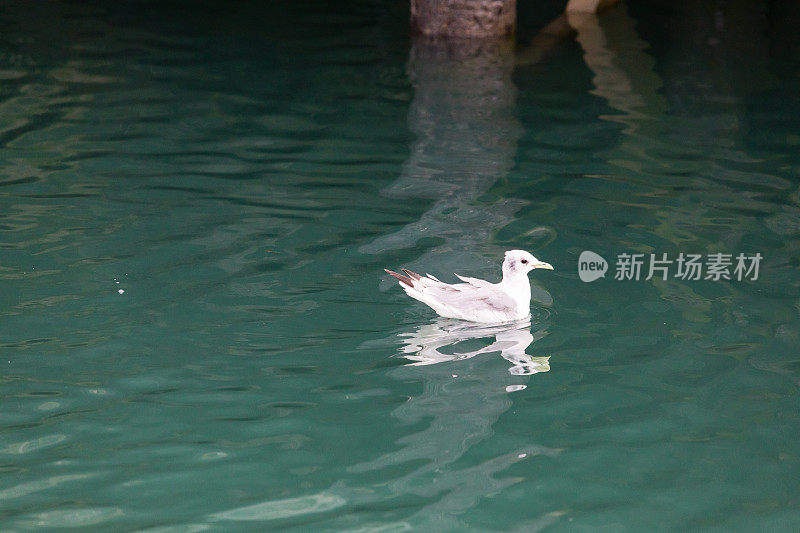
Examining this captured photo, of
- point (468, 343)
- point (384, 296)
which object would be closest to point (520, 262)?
point (468, 343)

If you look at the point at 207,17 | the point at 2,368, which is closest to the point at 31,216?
the point at 2,368

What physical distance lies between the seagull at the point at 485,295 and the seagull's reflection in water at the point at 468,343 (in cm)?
8

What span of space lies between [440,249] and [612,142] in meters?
3.76

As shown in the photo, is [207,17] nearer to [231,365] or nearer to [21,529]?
[231,365]

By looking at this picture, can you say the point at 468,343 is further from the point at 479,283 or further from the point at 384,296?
the point at 384,296

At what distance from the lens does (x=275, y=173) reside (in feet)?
35.4

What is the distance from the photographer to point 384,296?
7.93 m

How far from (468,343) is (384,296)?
0.88 m

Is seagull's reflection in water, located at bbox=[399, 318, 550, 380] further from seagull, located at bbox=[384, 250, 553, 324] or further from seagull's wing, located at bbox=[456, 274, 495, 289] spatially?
seagull's wing, located at bbox=[456, 274, 495, 289]

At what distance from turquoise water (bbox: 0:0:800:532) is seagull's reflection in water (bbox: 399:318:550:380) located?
0.02m

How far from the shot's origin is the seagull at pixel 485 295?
7.51 m

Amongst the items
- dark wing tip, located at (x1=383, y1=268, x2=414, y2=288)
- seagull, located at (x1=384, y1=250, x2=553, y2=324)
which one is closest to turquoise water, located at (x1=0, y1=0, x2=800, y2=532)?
seagull, located at (x1=384, y1=250, x2=553, y2=324)

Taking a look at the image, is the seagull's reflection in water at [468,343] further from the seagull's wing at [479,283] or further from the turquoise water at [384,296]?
the seagull's wing at [479,283]

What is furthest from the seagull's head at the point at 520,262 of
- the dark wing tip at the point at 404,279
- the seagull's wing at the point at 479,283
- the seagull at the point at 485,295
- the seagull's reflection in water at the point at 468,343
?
the dark wing tip at the point at 404,279
